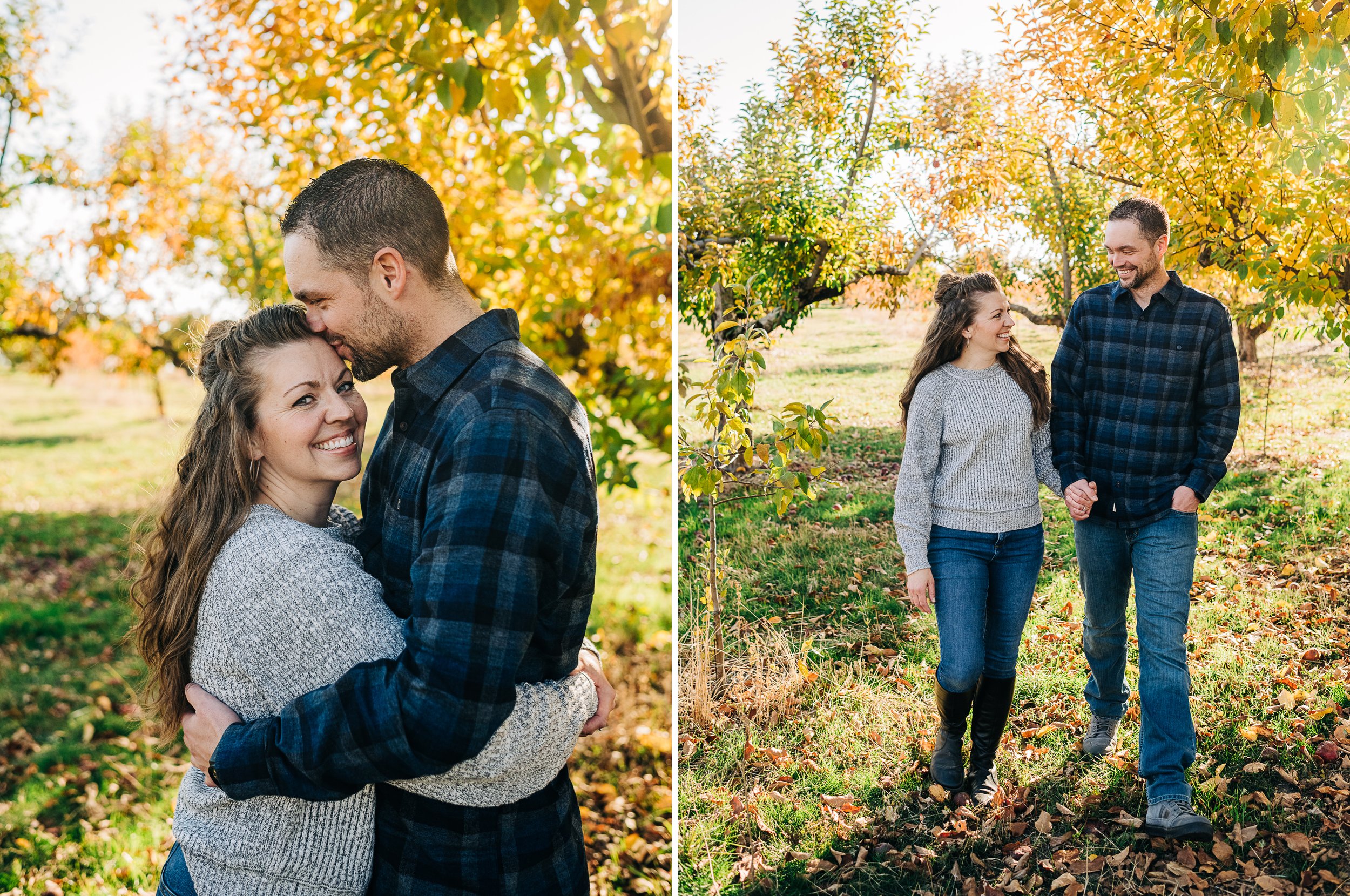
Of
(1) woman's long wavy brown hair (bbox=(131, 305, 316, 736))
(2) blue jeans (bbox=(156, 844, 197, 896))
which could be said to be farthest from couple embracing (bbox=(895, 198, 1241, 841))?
(2) blue jeans (bbox=(156, 844, 197, 896))

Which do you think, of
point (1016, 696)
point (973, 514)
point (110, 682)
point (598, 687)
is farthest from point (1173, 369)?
point (110, 682)

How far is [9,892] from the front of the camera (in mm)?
3172

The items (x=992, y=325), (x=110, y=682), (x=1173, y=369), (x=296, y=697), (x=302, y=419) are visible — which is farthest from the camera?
(x=110, y=682)

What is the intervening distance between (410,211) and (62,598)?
17.9 feet

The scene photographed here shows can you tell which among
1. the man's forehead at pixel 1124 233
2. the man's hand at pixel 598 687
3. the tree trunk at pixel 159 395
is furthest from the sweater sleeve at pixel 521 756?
the tree trunk at pixel 159 395

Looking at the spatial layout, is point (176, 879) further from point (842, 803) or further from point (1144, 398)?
point (1144, 398)

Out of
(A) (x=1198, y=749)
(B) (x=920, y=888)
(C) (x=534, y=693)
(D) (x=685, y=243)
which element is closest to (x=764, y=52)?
(D) (x=685, y=243)

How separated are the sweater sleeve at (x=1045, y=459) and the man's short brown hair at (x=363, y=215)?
5.09 ft

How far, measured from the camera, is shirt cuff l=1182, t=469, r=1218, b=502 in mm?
2062

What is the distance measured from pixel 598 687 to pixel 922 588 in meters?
1.03

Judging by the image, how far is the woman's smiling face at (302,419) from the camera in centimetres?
156

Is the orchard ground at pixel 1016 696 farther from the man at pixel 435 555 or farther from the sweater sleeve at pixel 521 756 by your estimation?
the sweater sleeve at pixel 521 756

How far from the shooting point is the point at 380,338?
1.47 m

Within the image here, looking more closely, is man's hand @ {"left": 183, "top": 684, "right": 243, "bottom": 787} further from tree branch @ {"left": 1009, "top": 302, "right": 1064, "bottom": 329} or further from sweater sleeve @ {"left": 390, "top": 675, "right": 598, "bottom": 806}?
tree branch @ {"left": 1009, "top": 302, "right": 1064, "bottom": 329}
